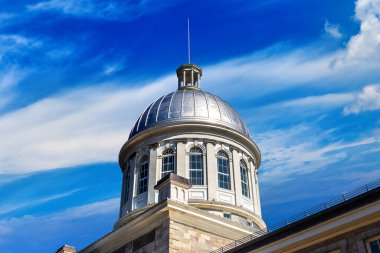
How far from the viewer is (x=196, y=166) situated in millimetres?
33438

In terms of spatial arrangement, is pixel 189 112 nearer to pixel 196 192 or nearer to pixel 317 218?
pixel 196 192

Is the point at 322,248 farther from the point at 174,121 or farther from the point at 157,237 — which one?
the point at 174,121

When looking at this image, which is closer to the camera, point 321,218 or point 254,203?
point 321,218

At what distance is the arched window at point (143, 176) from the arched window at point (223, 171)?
482cm

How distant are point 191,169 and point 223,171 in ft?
7.09

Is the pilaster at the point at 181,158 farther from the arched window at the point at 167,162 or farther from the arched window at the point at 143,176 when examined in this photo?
the arched window at the point at 143,176

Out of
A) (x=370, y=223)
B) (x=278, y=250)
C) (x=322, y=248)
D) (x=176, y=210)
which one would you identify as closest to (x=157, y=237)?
(x=176, y=210)

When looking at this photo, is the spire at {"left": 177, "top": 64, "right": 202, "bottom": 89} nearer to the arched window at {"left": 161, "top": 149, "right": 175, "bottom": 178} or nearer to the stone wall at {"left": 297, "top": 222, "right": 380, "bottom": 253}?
the arched window at {"left": 161, "top": 149, "right": 175, "bottom": 178}

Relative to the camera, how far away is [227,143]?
34.8 meters

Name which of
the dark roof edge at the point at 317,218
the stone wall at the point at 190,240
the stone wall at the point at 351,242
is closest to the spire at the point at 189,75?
the stone wall at the point at 190,240

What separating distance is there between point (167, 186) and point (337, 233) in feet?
36.8

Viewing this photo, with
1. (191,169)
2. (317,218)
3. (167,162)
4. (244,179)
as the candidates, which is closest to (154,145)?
(167,162)

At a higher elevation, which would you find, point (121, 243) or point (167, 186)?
point (167, 186)

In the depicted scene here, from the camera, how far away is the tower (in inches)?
1075
